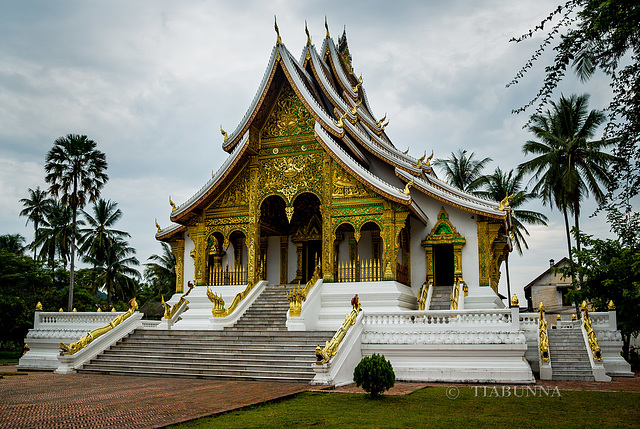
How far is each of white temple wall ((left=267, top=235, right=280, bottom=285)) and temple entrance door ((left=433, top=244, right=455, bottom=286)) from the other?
210 inches

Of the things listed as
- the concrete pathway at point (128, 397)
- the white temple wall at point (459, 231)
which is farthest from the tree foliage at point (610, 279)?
the concrete pathway at point (128, 397)

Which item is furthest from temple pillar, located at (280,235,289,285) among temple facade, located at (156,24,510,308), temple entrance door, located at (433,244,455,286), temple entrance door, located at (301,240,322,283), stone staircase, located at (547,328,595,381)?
stone staircase, located at (547,328,595,381)

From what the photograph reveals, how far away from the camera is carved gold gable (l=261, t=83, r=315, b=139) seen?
1788cm

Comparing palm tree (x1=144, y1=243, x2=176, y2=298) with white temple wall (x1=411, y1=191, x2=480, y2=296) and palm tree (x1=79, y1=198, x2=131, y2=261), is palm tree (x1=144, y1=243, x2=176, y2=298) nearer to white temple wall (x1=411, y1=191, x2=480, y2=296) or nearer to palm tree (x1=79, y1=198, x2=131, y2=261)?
palm tree (x1=79, y1=198, x2=131, y2=261)

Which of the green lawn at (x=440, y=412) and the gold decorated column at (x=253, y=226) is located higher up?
the gold decorated column at (x=253, y=226)

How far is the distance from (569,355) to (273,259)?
9.93 meters

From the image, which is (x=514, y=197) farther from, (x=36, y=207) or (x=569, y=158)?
(x=36, y=207)

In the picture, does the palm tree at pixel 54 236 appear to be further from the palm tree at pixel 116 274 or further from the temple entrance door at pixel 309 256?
the temple entrance door at pixel 309 256

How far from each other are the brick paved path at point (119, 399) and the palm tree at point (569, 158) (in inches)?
730

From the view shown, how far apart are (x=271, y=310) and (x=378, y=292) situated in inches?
117

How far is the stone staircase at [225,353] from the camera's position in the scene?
11805 mm

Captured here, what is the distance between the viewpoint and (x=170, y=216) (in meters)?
17.9

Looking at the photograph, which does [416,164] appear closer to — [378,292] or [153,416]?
[378,292]

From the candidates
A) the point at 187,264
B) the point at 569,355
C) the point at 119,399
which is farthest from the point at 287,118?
the point at 119,399
